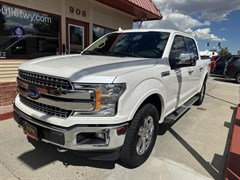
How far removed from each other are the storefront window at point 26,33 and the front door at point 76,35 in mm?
557

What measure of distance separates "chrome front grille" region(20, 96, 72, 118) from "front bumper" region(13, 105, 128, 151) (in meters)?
0.15

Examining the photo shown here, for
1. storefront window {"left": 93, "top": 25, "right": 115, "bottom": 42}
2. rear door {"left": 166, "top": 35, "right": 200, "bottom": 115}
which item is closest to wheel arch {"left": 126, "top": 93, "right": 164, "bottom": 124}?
rear door {"left": 166, "top": 35, "right": 200, "bottom": 115}

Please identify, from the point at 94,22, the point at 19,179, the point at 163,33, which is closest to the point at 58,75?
the point at 19,179

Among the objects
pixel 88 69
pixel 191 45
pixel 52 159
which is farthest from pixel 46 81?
pixel 191 45

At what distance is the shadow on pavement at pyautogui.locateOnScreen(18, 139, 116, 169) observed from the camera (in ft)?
10.6

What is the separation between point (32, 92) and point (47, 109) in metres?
0.32

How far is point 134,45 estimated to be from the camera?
4.05 metres

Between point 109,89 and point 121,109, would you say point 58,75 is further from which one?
point 121,109

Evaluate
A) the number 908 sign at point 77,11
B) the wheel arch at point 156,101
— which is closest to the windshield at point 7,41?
the number 908 sign at point 77,11

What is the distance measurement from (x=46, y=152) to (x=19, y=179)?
72 cm

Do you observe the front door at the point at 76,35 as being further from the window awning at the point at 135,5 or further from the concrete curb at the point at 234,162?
the concrete curb at the point at 234,162

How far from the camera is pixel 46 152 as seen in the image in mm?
3545

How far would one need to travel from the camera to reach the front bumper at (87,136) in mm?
2492

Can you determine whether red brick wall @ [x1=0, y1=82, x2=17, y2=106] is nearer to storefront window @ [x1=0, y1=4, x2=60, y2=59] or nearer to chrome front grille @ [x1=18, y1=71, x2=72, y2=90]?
storefront window @ [x1=0, y1=4, x2=60, y2=59]
